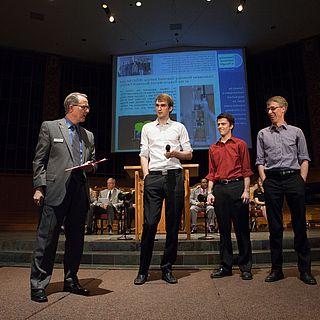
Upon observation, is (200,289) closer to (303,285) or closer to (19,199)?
(303,285)

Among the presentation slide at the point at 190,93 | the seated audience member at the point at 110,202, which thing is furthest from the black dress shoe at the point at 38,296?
the presentation slide at the point at 190,93

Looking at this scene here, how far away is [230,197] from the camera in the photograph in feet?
9.04

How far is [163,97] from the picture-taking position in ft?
9.00

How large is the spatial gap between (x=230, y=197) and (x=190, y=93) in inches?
231

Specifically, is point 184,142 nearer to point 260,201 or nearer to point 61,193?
point 61,193

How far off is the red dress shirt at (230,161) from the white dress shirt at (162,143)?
315 millimetres

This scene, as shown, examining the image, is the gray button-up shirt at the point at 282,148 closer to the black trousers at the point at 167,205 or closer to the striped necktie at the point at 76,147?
the black trousers at the point at 167,205

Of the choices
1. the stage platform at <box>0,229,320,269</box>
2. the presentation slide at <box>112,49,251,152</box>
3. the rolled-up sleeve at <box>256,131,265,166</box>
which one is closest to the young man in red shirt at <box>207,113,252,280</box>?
the rolled-up sleeve at <box>256,131,265,166</box>

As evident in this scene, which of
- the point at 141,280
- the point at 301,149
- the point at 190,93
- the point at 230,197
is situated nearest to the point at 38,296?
the point at 141,280

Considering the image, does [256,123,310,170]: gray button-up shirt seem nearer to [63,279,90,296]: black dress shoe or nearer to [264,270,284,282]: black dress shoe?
[264,270,284,282]: black dress shoe

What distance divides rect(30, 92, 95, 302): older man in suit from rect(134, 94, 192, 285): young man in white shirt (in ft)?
1.65

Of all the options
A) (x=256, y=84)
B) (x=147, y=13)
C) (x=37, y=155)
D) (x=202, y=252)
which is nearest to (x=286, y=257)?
(x=202, y=252)

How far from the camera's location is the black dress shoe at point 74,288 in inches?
86.8

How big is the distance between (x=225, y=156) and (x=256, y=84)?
27.1ft
